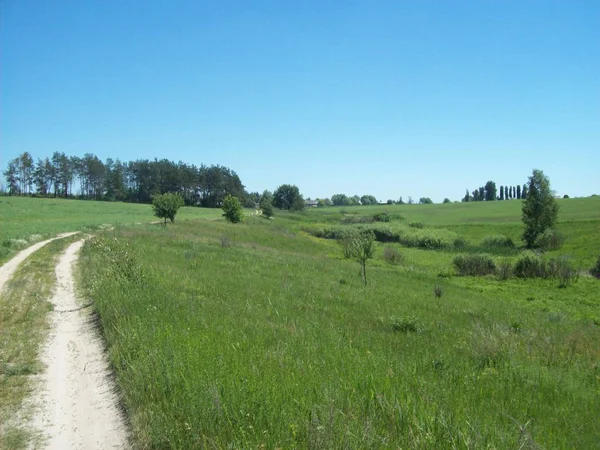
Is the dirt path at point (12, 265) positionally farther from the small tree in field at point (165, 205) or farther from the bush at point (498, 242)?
the bush at point (498, 242)

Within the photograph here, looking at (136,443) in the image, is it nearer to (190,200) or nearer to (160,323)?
(160,323)

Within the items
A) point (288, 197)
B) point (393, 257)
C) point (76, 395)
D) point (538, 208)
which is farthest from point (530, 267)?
point (288, 197)

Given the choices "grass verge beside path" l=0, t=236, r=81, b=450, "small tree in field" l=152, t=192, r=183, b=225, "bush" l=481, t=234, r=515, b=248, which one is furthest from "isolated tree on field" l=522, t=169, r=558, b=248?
"grass verge beside path" l=0, t=236, r=81, b=450

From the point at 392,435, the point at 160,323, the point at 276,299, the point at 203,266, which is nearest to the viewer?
the point at 392,435

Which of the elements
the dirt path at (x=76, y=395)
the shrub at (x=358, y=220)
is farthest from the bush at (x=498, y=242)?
the dirt path at (x=76, y=395)

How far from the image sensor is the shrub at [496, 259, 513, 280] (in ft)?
141

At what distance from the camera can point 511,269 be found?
43531 mm

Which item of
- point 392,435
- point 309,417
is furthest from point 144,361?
point 392,435

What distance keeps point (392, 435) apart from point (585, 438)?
8.57 feet

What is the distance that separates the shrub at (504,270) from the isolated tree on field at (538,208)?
887 inches

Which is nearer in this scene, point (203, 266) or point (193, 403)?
point (193, 403)

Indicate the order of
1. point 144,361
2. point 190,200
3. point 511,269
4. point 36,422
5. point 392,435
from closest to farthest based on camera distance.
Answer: point 392,435
point 36,422
point 144,361
point 511,269
point 190,200

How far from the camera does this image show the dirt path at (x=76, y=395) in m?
5.83

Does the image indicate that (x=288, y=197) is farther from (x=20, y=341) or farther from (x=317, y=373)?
(x=317, y=373)
